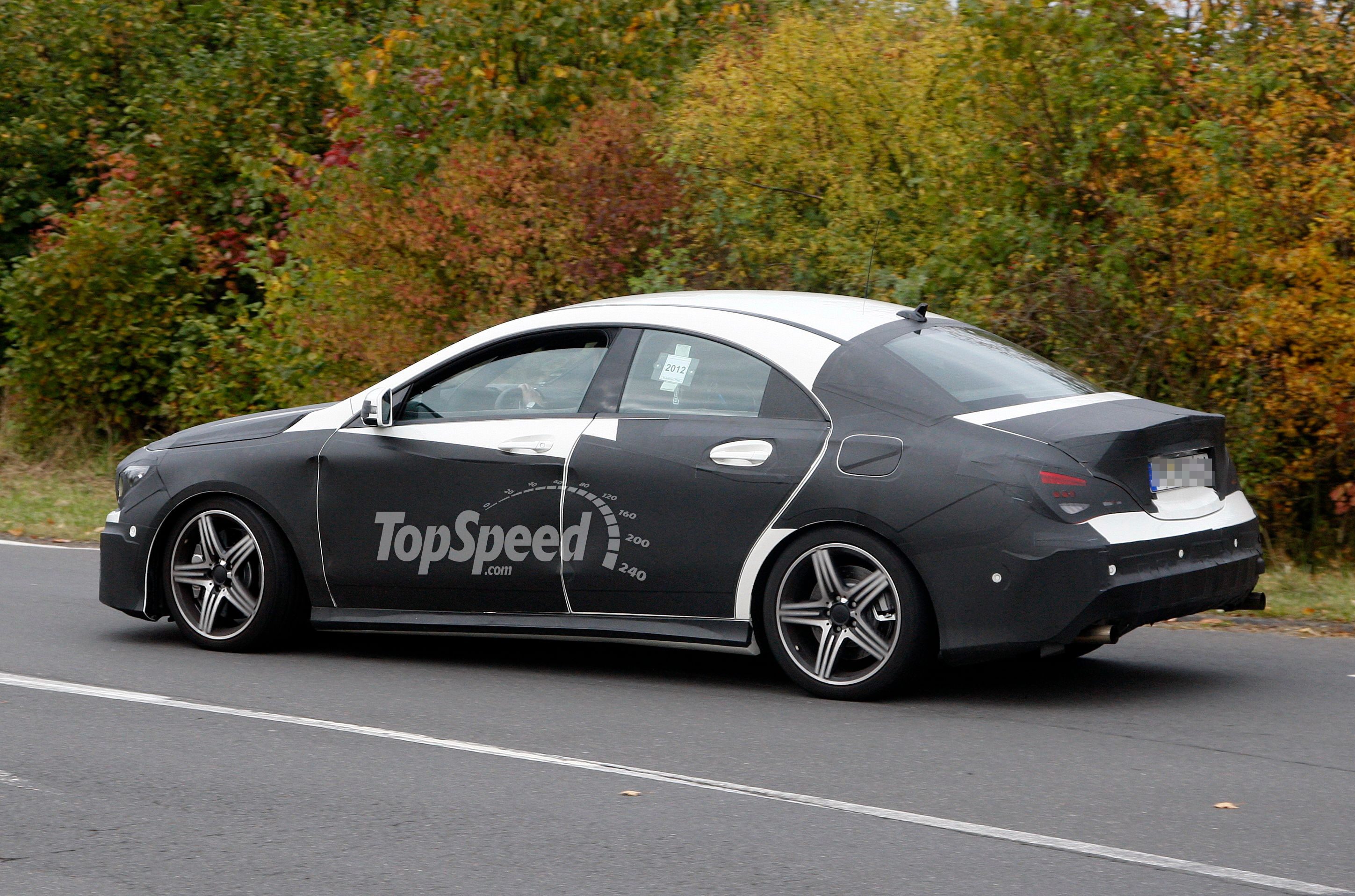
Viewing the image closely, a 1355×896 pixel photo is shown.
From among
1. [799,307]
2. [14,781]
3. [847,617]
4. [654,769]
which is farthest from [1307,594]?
[14,781]

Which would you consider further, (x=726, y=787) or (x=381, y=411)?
(x=381, y=411)

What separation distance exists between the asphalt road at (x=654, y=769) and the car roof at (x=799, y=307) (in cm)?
152

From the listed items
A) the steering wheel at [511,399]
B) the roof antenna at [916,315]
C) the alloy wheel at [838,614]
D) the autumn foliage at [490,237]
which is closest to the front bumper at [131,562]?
the steering wheel at [511,399]

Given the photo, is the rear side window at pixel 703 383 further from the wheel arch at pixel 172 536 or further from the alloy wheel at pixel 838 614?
the wheel arch at pixel 172 536

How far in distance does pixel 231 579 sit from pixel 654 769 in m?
2.91

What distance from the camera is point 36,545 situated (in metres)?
12.1

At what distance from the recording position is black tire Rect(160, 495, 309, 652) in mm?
7723

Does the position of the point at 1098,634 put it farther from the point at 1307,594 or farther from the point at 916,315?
the point at 1307,594

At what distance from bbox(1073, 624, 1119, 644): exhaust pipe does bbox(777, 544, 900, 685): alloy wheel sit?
68cm

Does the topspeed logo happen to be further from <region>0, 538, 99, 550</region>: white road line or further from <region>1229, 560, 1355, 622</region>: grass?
<region>0, 538, 99, 550</region>: white road line

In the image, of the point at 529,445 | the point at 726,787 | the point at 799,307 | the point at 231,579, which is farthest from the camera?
the point at 231,579

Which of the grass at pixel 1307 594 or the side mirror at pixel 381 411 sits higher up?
the side mirror at pixel 381 411

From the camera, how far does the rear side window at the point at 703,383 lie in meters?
6.90

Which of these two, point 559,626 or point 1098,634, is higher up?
point 1098,634
